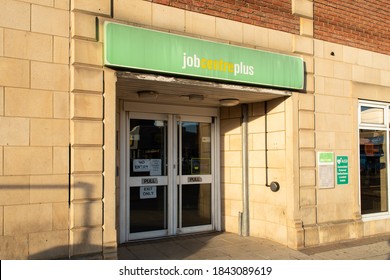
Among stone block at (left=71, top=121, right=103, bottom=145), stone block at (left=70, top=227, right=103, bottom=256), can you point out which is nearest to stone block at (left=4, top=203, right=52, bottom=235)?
stone block at (left=70, top=227, right=103, bottom=256)

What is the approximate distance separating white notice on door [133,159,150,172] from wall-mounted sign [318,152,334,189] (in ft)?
10.4

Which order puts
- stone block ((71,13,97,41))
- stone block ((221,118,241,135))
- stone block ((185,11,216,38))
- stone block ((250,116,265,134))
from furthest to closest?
stone block ((221,118,241,135)) < stone block ((250,116,265,134)) < stone block ((185,11,216,38)) < stone block ((71,13,97,41))

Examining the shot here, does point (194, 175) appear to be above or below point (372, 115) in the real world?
below

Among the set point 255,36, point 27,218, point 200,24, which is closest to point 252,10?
point 255,36

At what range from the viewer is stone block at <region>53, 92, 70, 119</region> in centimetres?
431

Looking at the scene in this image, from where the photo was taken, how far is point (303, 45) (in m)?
6.32

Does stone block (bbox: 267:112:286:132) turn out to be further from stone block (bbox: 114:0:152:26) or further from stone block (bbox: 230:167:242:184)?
stone block (bbox: 114:0:152:26)

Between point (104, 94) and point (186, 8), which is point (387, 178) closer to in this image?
point (186, 8)

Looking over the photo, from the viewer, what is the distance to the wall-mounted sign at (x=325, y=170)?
6.42 meters

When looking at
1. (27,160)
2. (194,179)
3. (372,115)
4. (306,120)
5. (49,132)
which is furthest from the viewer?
(372,115)

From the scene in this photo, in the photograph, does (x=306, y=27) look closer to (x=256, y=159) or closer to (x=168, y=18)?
(x=256, y=159)

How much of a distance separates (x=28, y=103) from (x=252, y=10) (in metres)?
3.83

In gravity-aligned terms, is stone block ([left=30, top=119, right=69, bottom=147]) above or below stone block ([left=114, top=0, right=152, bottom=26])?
below

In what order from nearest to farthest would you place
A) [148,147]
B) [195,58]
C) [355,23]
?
[195,58], [148,147], [355,23]
